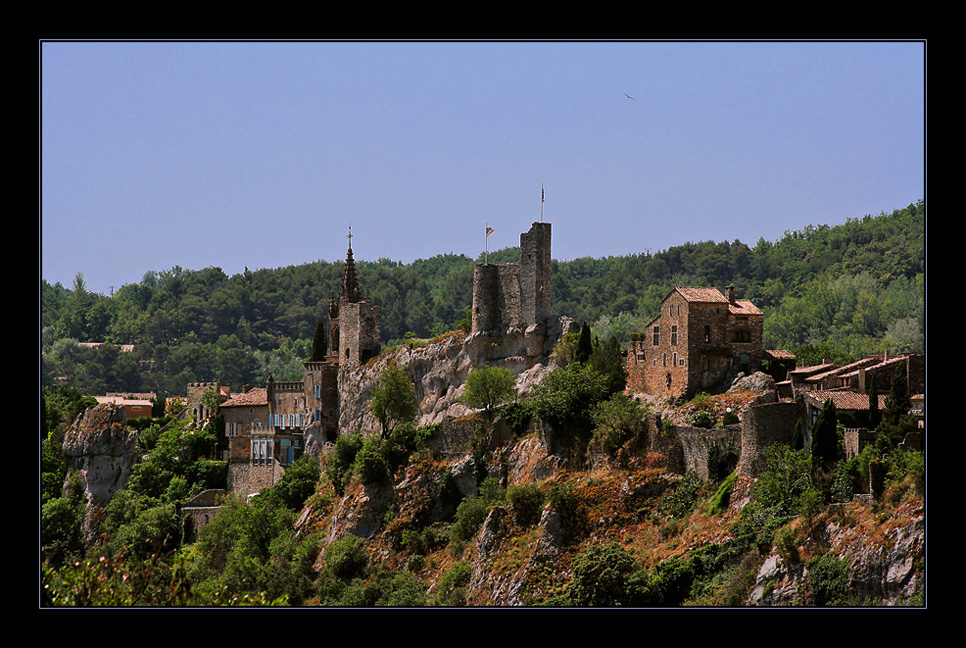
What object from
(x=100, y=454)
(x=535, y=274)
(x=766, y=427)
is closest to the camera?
(x=766, y=427)

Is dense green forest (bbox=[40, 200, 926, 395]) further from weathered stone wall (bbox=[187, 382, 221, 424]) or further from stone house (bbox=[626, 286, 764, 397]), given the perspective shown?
stone house (bbox=[626, 286, 764, 397])

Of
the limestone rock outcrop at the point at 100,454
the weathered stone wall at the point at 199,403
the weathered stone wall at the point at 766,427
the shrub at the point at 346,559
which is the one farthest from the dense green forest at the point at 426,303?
the weathered stone wall at the point at 766,427

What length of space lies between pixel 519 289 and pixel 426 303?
101 meters

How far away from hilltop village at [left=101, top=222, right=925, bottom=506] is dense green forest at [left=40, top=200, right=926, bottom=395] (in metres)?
55.4

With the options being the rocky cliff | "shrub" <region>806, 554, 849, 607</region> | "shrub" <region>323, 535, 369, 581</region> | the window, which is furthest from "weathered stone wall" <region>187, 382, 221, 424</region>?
"shrub" <region>806, 554, 849, 607</region>

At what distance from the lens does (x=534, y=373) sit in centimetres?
5697

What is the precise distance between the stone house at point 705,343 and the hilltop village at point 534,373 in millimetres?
39

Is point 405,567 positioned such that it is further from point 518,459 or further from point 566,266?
point 566,266

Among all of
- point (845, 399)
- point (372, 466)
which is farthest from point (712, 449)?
point (372, 466)

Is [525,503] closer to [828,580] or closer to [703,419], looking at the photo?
[703,419]

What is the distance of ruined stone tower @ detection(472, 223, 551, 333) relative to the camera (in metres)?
58.7

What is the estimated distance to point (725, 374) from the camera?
47.2 metres

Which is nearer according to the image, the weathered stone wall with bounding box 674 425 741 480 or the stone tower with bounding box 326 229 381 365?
the weathered stone wall with bounding box 674 425 741 480
